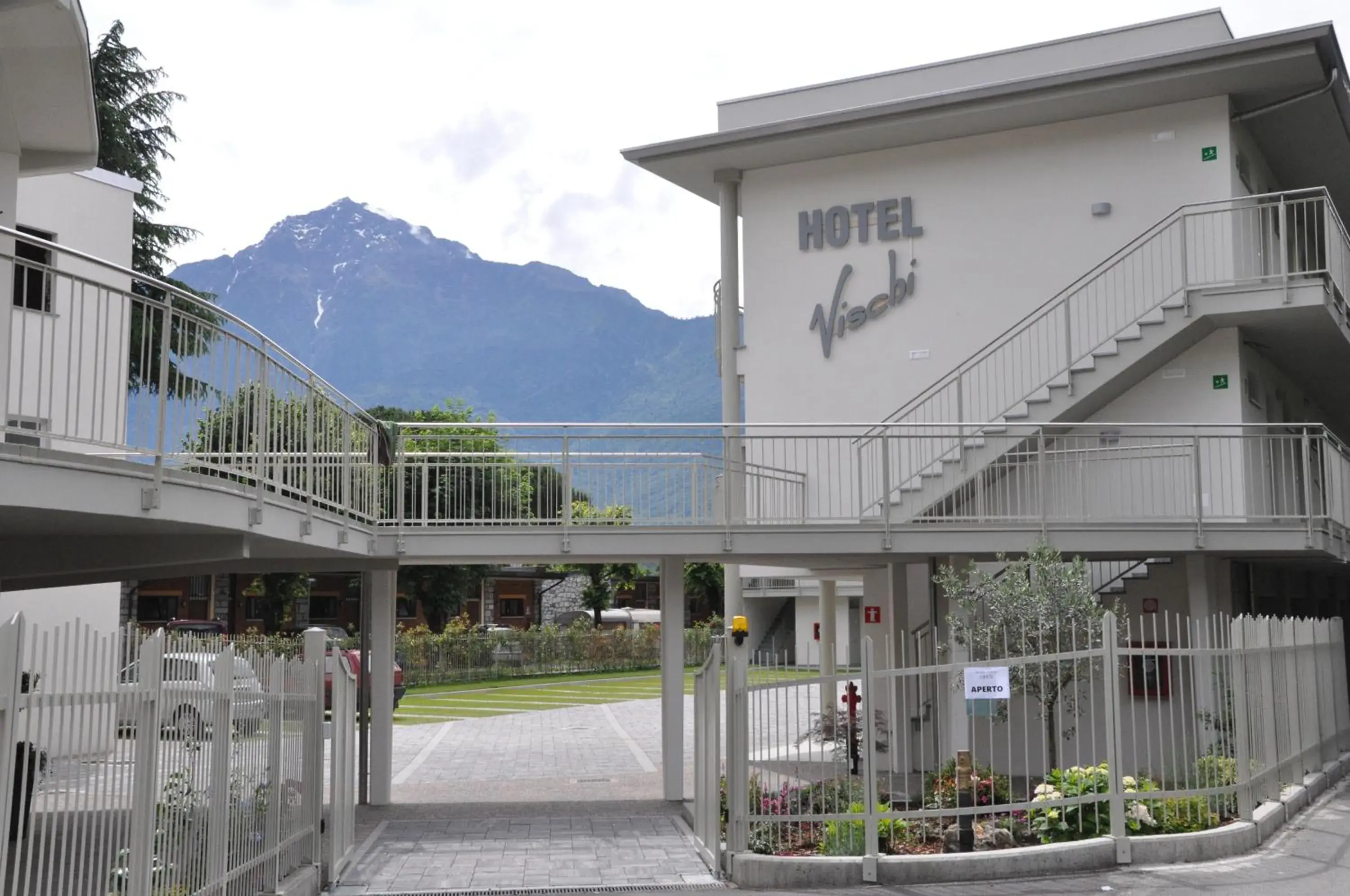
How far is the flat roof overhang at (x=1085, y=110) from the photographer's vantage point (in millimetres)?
18625

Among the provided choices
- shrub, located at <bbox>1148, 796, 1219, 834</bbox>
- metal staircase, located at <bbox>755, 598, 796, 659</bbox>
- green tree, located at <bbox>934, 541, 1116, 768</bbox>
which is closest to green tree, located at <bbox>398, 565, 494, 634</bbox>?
metal staircase, located at <bbox>755, 598, 796, 659</bbox>

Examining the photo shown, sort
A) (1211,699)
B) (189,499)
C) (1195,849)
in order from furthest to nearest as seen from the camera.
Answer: (1211,699) → (1195,849) → (189,499)

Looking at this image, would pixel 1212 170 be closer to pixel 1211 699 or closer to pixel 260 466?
pixel 1211 699

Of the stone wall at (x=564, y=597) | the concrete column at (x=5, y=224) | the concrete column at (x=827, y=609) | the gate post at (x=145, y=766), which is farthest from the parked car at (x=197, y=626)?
the stone wall at (x=564, y=597)

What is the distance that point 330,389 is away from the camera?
13594 mm

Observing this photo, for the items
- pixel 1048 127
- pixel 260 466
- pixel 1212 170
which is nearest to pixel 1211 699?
pixel 1212 170

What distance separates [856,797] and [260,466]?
5688 millimetres

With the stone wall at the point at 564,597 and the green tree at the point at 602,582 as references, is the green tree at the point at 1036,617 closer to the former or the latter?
the green tree at the point at 602,582

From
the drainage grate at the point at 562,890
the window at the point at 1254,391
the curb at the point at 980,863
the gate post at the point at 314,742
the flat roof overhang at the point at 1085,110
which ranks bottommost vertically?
the drainage grate at the point at 562,890

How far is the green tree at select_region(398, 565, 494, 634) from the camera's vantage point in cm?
5653

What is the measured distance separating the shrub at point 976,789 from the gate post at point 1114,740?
2.80 ft

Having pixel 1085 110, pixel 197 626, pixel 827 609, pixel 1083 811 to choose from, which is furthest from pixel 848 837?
pixel 197 626

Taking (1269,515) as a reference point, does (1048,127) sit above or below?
above

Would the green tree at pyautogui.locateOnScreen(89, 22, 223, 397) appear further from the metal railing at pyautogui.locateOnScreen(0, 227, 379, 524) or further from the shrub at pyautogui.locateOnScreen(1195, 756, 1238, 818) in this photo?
the shrub at pyautogui.locateOnScreen(1195, 756, 1238, 818)
